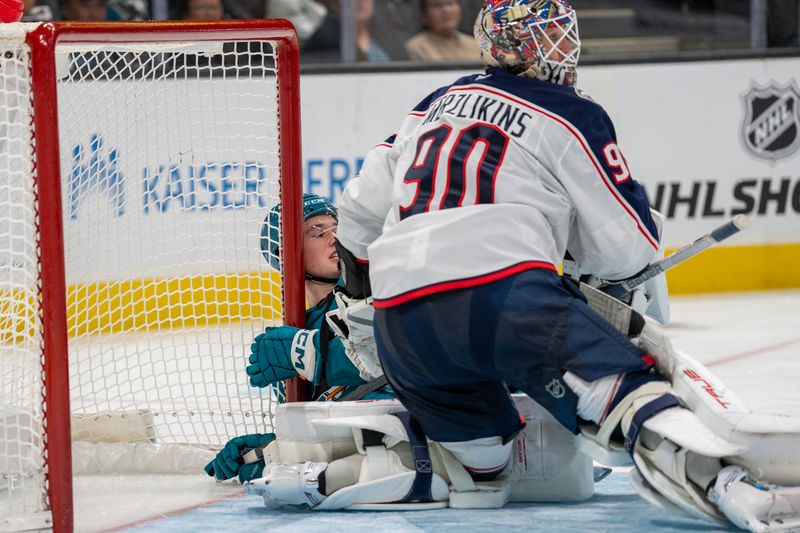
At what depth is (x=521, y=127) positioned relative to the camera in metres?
2.35

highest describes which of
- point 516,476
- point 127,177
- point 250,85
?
point 250,85

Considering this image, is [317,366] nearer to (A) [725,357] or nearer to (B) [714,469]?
(B) [714,469]

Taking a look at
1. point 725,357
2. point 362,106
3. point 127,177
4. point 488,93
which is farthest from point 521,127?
point 362,106

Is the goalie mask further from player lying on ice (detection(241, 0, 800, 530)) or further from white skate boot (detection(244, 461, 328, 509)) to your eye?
white skate boot (detection(244, 461, 328, 509))

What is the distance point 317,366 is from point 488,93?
2.28ft

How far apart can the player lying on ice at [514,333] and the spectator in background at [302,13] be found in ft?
11.2

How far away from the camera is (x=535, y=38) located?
95.4 inches

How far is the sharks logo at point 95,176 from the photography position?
3273 millimetres

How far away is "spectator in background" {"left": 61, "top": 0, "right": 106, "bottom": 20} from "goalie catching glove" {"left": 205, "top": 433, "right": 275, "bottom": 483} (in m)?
3.32

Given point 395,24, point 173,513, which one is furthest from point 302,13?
point 173,513

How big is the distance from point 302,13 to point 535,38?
11.9 ft

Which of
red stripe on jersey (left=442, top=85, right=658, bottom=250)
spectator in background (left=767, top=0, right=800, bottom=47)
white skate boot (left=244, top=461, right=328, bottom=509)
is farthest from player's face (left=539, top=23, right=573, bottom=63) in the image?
spectator in background (left=767, top=0, right=800, bottom=47)

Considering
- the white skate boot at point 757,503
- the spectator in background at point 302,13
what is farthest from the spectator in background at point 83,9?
the white skate boot at point 757,503

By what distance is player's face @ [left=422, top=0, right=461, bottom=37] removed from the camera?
5.93m
